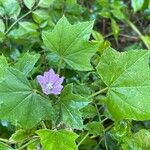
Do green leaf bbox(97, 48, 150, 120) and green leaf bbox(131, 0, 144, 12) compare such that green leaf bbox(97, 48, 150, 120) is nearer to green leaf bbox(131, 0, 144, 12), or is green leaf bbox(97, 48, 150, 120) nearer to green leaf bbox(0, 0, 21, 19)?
green leaf bbox(0, 0, 21, 19)

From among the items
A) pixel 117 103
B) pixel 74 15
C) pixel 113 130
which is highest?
pixel 74 15

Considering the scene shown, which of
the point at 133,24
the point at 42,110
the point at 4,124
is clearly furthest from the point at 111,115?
the point at 133,24

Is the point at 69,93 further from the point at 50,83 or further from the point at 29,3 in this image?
the point at 29,3

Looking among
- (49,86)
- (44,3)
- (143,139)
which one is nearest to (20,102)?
(49,86)

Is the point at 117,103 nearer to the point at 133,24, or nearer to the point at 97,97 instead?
the point at 97,97

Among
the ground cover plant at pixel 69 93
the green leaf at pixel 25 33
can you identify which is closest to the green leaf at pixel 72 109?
the ground cover plant at pixel 69 93
